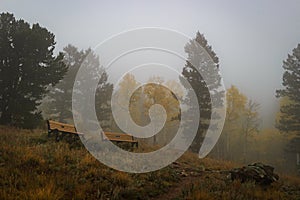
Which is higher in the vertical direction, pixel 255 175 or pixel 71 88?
pixel 71 88

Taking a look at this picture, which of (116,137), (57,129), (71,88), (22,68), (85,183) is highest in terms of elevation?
(71,88)

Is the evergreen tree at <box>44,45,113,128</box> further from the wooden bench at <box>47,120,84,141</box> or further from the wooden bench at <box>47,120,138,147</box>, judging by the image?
the wooden bench at <box>47,120,84,141</box>

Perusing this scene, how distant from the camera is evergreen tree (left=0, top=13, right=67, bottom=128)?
17.0m

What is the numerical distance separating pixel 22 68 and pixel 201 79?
54.4 feet

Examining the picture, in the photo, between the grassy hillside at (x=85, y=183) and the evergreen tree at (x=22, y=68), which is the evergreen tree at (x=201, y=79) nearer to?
the evergreen tree at (x=22, y=68)

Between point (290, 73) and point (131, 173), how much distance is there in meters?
25.7

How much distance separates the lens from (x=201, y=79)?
82.7 feet

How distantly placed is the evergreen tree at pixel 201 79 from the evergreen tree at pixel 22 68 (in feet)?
44.7

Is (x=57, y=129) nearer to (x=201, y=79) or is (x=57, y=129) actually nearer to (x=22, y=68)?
(x=22, y=68)

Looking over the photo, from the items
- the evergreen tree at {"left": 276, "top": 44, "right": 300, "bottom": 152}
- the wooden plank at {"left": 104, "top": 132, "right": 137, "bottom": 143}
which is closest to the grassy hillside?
the wooden plank at {"left": 104, "top": 132, "right": 137, "bottom": 143}

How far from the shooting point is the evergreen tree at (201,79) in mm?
24891

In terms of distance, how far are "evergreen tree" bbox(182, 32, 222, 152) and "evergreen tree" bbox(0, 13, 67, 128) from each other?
1361cm

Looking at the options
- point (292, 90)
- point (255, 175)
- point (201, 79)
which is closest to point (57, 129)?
point (255, 175)

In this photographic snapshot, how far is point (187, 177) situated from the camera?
35.9 feet
